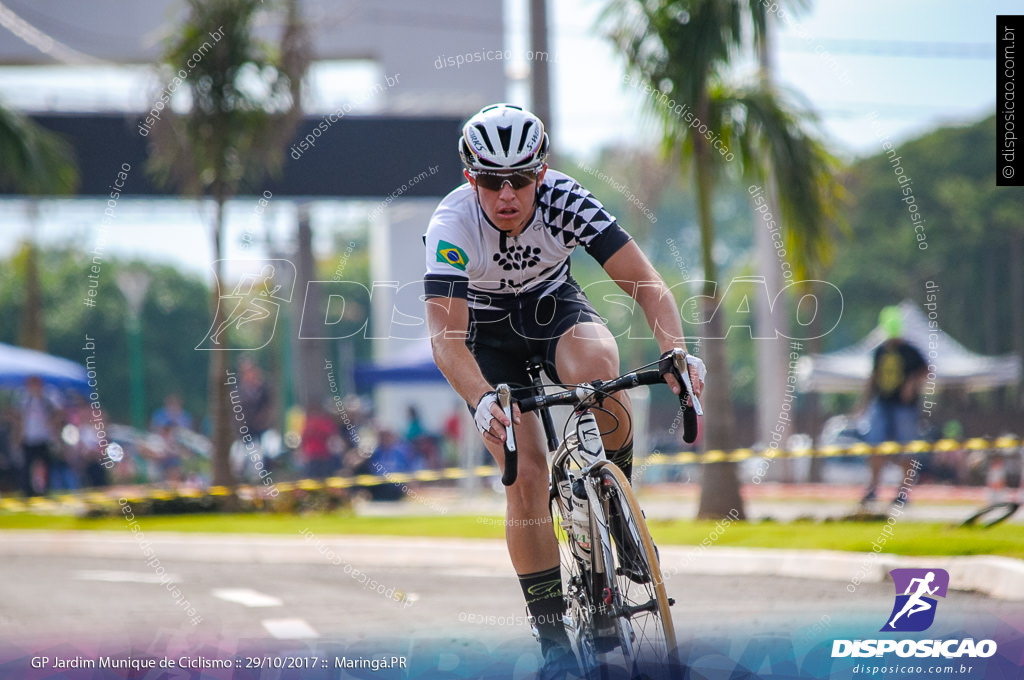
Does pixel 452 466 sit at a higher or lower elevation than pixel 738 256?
lower

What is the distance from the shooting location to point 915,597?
5.22 meters

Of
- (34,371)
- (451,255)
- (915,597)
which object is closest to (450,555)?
(915,597)

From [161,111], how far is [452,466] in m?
9.67

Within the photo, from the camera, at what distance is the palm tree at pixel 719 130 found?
31.9 feet

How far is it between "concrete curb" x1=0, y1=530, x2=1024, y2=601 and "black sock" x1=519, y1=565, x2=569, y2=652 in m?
2.36

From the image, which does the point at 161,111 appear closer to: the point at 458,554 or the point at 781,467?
the point at 458,554

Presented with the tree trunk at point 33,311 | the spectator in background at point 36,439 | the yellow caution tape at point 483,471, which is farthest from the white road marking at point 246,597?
the tree trunk at point 33,311

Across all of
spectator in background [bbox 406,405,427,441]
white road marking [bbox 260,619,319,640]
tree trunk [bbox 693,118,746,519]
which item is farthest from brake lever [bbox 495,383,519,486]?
spectator in background [bbox 406,405,427,441]

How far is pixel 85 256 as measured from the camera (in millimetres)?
70375

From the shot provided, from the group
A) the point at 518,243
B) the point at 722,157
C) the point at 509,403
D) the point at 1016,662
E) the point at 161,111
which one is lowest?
the point at 1016,662

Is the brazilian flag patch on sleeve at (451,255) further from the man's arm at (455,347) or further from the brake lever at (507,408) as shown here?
the brake lever at (507,408)

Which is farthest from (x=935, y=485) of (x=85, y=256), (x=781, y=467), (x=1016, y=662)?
(x=85, y=256)

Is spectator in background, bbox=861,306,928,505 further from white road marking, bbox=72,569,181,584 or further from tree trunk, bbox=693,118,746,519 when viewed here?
white road marking, bbox=72,569,181,584

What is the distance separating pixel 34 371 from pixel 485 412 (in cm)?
1617
